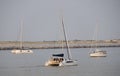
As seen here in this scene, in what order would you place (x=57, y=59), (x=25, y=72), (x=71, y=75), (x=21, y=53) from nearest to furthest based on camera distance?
1. (x=71, y=75)
2. (x=25, y=72)
3. (x=57, y=59)
4. (x=21, y=53)

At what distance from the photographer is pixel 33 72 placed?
7375cm

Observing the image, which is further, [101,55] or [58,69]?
[101,55]

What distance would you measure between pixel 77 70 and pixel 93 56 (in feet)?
119

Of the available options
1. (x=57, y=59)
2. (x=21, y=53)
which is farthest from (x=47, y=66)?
(x=21, y=53)

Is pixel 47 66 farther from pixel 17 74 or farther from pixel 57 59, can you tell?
pixel 17 74

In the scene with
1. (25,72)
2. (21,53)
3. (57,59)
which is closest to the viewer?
(25,72)

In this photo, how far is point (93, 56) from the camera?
112938 mm

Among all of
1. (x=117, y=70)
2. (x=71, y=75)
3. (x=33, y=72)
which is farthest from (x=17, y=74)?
(x=117, y=70)

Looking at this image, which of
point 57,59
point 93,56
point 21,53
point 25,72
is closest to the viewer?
point 25,72

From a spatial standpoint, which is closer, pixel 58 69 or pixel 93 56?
pixel 58 69

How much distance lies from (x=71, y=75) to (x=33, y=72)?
5927 mm

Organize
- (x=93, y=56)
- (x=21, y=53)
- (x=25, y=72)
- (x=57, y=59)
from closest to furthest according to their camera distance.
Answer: (x=25, y=72), (x=57, y=59), (x=93, y=56), (x=21, y=53)

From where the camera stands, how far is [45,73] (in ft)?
238

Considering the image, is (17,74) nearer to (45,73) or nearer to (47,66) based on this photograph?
(45,73)
